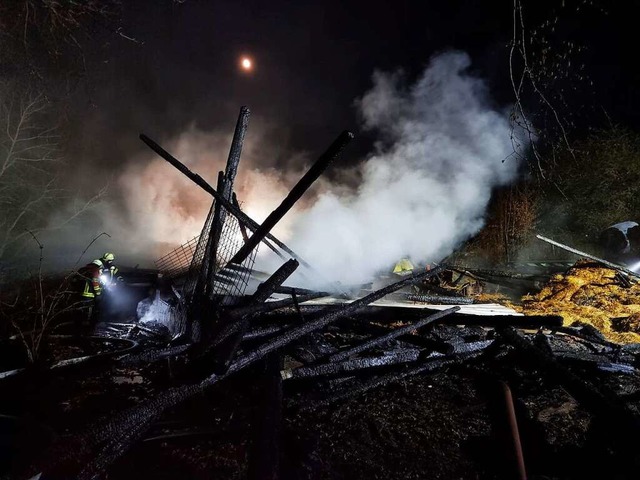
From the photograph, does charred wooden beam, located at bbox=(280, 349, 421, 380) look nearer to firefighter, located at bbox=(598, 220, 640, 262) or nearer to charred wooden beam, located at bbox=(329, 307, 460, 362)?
charred wooden beam, located at bbox=(329, 307, 460, 362)

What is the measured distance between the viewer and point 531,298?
11.4 metres

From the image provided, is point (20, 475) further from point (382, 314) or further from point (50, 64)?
point (50, 64)

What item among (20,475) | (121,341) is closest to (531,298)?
(121,341)

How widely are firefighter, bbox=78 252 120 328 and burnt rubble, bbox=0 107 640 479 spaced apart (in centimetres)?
511

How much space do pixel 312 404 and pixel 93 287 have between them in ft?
26.6

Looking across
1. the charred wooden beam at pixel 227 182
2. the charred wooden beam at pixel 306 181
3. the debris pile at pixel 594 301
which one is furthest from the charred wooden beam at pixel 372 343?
the debris pile at pixel 594 301

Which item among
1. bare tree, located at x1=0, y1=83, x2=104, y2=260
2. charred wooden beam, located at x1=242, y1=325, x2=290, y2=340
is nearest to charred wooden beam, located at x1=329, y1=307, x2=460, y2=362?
charred wooden beam, located at x1=242, y1=325, x2=290, y2=340

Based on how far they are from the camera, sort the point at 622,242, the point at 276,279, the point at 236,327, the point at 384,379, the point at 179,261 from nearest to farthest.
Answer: the point at 276,279 < the point at 236,327 < the point at 384,379 < the point at 179,261 < the point at 622,242

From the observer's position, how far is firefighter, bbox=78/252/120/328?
28.7 feet

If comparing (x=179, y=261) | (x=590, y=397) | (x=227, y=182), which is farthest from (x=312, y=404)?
(x=179, y=261)

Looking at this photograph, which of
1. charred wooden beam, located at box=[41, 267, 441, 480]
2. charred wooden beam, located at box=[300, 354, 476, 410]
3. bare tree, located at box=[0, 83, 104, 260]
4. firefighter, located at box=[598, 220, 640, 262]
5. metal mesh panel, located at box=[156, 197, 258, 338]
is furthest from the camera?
bare tree, located at box=[0, 83, 104, 260]

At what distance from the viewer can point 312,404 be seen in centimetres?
369

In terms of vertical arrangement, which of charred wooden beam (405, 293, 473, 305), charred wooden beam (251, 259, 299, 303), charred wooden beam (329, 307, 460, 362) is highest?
charred wooden beam (405, 293, 473, 305)

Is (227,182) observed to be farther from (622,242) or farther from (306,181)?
(622,242)
